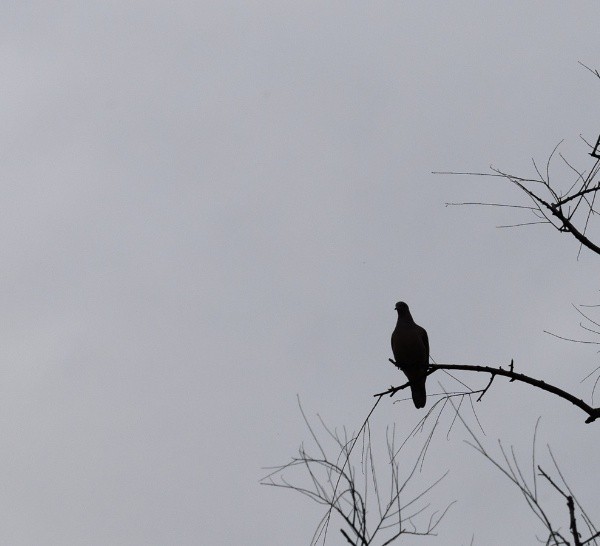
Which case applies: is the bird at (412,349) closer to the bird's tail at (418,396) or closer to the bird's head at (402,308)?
the bird's tail at (418,396)

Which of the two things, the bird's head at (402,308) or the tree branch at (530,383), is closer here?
the tree branch at (530,383)

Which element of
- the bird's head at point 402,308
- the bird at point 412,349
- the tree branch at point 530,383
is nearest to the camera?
the tree branch at point 530,383

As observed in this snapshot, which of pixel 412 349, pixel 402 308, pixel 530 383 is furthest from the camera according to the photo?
pixel 402 308

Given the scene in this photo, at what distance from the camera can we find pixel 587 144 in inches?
174

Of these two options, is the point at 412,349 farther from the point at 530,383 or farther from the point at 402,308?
the point at 530,383

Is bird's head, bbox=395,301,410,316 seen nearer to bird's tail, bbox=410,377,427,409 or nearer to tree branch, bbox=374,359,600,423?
bird's tail, bbox=410,377,427,409

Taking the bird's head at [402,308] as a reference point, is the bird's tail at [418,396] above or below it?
below

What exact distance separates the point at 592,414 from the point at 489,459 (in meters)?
0.80

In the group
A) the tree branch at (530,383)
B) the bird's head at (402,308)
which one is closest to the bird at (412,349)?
the bird's head at (402,308)

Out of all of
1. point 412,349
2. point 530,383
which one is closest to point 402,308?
point 412,349

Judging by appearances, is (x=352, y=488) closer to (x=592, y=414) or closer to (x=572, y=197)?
(x=592, y=414)

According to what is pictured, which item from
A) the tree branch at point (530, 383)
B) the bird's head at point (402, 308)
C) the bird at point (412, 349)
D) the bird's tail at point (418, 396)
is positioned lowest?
the tree branch at point (530, 383)

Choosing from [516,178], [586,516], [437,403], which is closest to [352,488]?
[437,403]

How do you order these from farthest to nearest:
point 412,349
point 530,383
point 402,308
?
point 402,308 → point 412,349 → point 530,383
